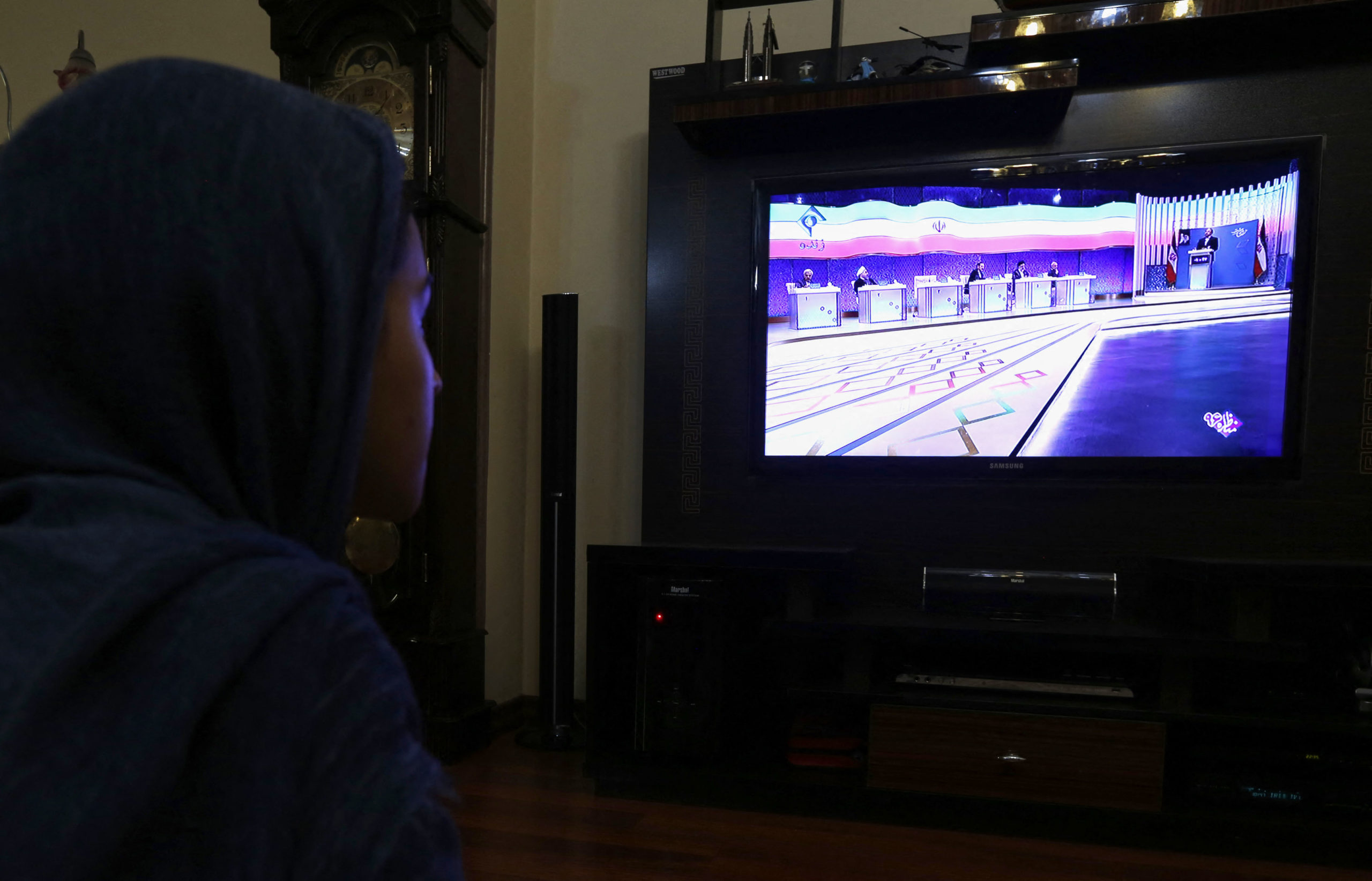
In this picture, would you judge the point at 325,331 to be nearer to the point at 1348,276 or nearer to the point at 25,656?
the point at 25,656

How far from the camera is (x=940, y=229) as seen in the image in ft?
8.28

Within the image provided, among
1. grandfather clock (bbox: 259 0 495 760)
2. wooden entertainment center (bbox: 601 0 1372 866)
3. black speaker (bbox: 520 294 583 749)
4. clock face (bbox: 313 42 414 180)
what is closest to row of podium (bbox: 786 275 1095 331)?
wooden entertainment center (bbox: 601 0 1372 866)

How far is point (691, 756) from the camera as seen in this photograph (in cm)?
231

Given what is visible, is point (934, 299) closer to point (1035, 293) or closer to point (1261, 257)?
point (1035, 293)

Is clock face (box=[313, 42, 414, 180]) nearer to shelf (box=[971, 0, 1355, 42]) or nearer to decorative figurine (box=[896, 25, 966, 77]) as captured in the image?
decorative figurine (box=[896, 25, 966, 77])

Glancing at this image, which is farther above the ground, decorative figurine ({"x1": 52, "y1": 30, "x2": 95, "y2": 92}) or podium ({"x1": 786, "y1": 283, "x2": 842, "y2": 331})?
decorative figurine ({"x1": 52, "y1": 30, "x2": 95, "y2": 92})

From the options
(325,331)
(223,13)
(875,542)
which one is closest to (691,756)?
(875,542)

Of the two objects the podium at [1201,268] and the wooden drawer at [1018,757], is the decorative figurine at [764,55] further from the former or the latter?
the wooden drawer at [1018,757]

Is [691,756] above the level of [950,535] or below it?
below

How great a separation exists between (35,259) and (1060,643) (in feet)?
6.94

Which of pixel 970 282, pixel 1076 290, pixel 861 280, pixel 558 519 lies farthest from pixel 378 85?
pixel 1076 290

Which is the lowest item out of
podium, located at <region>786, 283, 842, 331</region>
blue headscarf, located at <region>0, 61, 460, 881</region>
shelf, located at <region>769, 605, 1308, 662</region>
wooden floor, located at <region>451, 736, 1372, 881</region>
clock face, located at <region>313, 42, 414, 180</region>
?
wooden floor, located at <region>451, 736, 1372, 881</region>

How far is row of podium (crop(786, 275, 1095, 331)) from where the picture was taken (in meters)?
2.44

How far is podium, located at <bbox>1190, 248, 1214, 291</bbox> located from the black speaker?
65.3 inches
